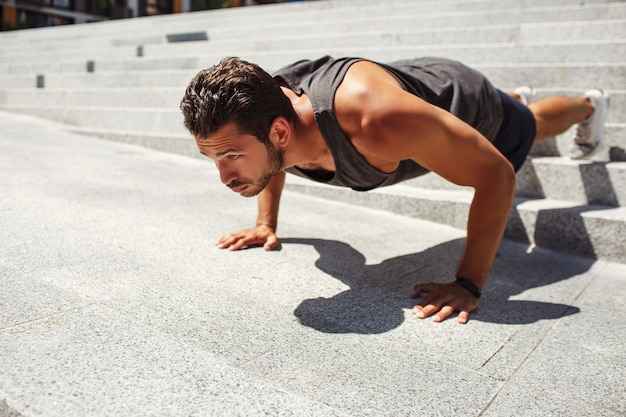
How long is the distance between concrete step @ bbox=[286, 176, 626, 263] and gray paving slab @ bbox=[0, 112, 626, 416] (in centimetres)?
10

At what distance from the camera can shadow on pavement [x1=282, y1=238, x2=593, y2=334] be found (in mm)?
1997

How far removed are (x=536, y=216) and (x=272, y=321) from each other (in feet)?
6.63

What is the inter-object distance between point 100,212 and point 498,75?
3.40 m

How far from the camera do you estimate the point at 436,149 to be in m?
2.06

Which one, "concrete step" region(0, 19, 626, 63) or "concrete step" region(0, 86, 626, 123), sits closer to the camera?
"concrete step" region(0, 19, 626, 63)

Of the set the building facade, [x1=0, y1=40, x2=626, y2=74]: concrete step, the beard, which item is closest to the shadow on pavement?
the beard

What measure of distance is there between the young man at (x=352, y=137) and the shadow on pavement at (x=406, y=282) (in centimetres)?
14

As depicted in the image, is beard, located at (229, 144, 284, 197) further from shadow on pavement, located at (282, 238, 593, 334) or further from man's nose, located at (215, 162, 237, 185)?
shadow on pavement, located at (282, 238, 593, 334)

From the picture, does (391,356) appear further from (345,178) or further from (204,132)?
(204,132)

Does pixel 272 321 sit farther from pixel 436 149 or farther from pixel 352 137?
pixel 436 149

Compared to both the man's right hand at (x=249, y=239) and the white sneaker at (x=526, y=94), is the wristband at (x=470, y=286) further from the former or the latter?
the white sneaker at (x=526, y=94)

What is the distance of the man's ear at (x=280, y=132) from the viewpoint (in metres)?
2.03

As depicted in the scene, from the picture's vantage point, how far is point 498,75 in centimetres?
448

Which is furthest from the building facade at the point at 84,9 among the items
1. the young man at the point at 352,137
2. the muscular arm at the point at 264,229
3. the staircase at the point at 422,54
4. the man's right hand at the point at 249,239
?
the young man at the point at 352,137
